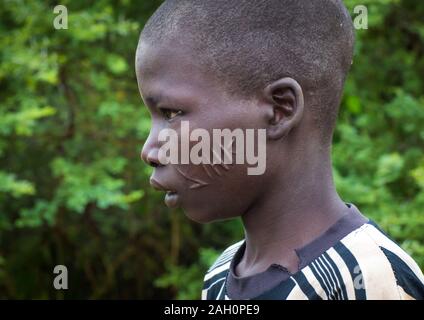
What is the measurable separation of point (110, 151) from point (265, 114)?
9.82 feet

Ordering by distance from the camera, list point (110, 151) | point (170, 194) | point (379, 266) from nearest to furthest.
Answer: point (379, 266) → point (170, 194) → point (110, 151)

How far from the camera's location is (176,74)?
1.90 m

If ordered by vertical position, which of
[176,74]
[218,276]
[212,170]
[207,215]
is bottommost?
[218,276]

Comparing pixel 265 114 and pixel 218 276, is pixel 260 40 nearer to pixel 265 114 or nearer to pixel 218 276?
pixel 265 114

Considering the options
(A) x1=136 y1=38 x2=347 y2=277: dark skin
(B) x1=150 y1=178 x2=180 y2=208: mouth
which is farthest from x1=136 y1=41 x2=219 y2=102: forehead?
(B) x1=150 y1=178 x2=180 y2=208: mouth

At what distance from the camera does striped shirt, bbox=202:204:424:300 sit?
1.75 metres

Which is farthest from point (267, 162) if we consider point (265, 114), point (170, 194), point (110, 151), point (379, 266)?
point (110, 151)

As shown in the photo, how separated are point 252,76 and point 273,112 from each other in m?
0.11

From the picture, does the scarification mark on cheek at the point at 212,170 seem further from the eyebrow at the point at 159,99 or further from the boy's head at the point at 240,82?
the eyebrow at the point at 159,99

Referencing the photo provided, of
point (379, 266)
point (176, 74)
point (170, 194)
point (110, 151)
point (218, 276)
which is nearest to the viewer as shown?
point (379, 266)

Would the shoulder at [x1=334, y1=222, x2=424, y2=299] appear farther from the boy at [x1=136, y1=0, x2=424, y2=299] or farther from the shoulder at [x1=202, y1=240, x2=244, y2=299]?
the shoulder at [x1=202, y1=240, x2=244, y2=299]

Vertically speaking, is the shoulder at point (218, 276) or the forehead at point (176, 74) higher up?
the forehead at point (176, 74)

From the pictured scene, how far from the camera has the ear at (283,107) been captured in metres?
1.90

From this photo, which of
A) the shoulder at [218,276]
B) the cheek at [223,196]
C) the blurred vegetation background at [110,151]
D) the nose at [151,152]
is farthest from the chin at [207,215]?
the blurred vegetation background at [110,151]
